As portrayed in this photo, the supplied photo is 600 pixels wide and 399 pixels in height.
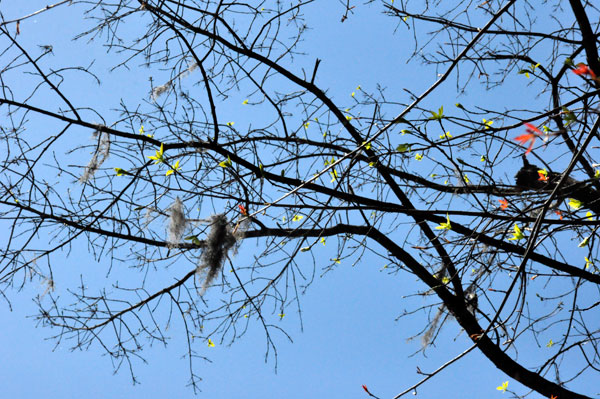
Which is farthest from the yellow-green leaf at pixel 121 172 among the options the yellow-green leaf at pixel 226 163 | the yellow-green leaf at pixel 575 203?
the yellow-green leaf at pixel 575 203

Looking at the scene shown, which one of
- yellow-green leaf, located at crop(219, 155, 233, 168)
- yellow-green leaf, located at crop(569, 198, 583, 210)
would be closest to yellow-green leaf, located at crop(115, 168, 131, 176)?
yellow-green leaf, located at crop(219, 155, 233, 168)

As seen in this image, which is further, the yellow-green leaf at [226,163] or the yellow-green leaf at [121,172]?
the yellow-green leaf at [121,172]

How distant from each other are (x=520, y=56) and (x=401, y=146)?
221cm

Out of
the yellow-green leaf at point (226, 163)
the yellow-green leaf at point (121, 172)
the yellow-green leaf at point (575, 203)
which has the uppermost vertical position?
the yellow-green leaf at point (121, 172)

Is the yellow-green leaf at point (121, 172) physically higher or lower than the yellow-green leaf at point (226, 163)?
higher

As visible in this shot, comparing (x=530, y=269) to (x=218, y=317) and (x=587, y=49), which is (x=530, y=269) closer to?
(x=587, y=49)

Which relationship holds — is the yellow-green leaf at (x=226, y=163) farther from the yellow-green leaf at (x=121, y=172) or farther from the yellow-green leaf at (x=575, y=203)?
the yellow-green leaf at (x=575, y=203)

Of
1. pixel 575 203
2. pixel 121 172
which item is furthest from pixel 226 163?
pixel 575 203

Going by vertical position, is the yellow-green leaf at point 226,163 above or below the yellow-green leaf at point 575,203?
above

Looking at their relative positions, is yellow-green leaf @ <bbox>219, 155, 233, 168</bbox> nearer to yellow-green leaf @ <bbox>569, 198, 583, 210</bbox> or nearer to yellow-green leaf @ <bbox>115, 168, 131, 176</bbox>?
yellow-green leaf @ <bbox>115, 168, 131, 176</bbox>

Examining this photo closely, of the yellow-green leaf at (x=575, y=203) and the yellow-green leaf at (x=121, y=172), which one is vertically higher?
the yellow-green leaf at (x=121, y=172)

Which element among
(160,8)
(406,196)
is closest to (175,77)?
(160,8)

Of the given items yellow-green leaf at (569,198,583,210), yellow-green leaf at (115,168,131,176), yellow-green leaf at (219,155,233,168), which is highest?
yellow-green leaf at (115,168,131,176)

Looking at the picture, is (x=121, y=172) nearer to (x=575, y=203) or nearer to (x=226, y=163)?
(x=226, y=163)
